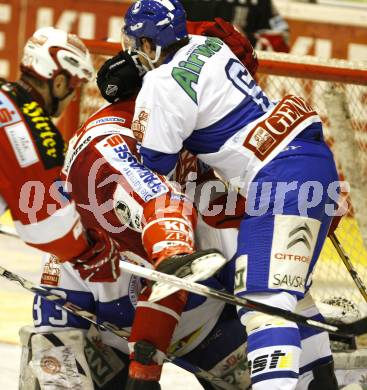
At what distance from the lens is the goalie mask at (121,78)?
4109 millimetres

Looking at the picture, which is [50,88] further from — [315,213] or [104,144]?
[315,213]

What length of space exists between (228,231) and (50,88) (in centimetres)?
74

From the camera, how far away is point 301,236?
374 cm

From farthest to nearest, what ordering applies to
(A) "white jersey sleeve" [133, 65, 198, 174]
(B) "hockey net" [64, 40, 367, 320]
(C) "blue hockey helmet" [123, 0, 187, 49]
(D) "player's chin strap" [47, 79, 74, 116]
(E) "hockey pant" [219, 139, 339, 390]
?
(B) "hockey net" [64, 40, 367, 320] < (D) "player's chin strap" [47, 79, 74, 116] < (C) "blue hockey helmet" [123, 0, 187, 49] < (A) "white jersey sleeve" [133, 65, 198, 174] < (E) "hockey pant" [219, 139, 339, 390]

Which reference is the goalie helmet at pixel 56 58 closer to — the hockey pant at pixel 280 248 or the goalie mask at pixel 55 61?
the goalie mask at pixel 55 61

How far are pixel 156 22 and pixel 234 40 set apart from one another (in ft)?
1.56

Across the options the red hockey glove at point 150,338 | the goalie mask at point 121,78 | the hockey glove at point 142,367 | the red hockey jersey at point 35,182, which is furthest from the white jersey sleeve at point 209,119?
the hockey glove at point 142,367

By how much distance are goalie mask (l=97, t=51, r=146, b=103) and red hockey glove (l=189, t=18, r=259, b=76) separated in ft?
1.33

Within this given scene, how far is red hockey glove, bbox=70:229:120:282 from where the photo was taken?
375cm

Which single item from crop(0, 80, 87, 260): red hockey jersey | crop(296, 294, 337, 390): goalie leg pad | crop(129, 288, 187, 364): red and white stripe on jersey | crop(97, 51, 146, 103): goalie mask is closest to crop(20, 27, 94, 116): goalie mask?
crop(97, 51, 146, 103): goalie mask

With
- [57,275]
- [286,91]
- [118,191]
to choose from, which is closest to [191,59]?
[118,191]

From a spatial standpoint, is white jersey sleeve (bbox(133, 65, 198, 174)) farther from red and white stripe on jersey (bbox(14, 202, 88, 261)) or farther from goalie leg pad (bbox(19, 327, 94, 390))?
goalie leg pad (bbox(19, 327, 94, 390))

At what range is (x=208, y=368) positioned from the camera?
413 cm

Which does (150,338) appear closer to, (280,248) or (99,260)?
(99,260)
